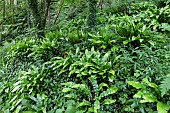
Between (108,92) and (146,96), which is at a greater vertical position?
(146,96)

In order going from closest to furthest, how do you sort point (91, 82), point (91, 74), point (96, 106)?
point (96, 106)
point (91, 82)
point (91, 74)

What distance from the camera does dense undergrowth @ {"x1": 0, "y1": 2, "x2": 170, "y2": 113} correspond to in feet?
14.4

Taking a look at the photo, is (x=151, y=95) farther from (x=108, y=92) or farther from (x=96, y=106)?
(x=96, y=106)

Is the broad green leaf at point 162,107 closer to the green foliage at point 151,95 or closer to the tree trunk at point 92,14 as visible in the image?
the green foliage at point 151,95

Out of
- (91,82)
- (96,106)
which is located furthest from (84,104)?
(91,82)

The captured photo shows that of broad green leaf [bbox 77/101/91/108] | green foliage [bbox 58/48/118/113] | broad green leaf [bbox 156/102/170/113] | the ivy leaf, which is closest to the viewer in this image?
broad green leaf [bbox 156/102/170/113]

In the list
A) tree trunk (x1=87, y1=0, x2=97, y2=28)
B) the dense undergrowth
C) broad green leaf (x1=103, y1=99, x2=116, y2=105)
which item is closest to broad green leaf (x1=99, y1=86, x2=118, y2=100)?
the dense undergrowth

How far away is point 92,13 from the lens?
7340 millimetres

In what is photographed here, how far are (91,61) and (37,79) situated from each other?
157 cm

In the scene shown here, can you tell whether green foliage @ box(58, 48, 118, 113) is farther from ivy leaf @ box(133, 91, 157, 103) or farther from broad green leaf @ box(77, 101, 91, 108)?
ivy leaf @ box(133, 91, 157, 103)

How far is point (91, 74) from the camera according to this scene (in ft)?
17.1

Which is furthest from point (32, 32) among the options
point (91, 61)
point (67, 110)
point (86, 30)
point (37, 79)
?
point (67, 110)

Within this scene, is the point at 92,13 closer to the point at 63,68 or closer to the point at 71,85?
the point at 63,68

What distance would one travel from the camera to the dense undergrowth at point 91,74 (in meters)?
4.40
